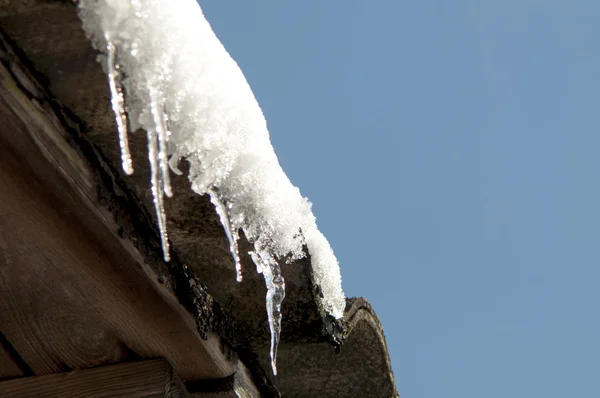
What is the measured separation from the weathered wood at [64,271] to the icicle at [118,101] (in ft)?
0.36

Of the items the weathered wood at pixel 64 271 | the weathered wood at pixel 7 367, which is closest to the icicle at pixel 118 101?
the weathered wood at pixel 64 271

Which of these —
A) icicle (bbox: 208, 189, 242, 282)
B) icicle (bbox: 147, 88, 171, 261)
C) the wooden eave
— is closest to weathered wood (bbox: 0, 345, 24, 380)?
the wooden eave

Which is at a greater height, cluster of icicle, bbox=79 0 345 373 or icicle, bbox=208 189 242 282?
cluster of icicle, bbox=79 0 345 373

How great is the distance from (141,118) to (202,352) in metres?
0.77

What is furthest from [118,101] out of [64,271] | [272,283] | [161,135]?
[272,283]

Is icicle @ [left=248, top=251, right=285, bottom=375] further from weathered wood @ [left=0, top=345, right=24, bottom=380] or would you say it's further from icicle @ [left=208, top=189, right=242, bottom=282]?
weathered wood @ [left=0, top=345, right=24, bottom=380]

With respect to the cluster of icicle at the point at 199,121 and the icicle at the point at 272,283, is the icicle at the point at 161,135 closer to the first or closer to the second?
the cluster of icicle at the point at 199,121

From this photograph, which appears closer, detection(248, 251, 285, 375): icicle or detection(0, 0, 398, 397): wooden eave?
detection(0, 0, 398, 397): wooden eave

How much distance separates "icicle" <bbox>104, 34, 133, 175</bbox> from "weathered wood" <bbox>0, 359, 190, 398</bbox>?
667 mm

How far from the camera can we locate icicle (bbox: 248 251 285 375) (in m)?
1.90

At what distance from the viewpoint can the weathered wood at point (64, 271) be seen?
1517 mm

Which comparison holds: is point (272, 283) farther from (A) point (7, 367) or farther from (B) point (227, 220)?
(A) point (7, 367)

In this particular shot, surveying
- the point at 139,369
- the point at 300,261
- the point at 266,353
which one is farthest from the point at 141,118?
the point at 266,353

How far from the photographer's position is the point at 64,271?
6.06ft
